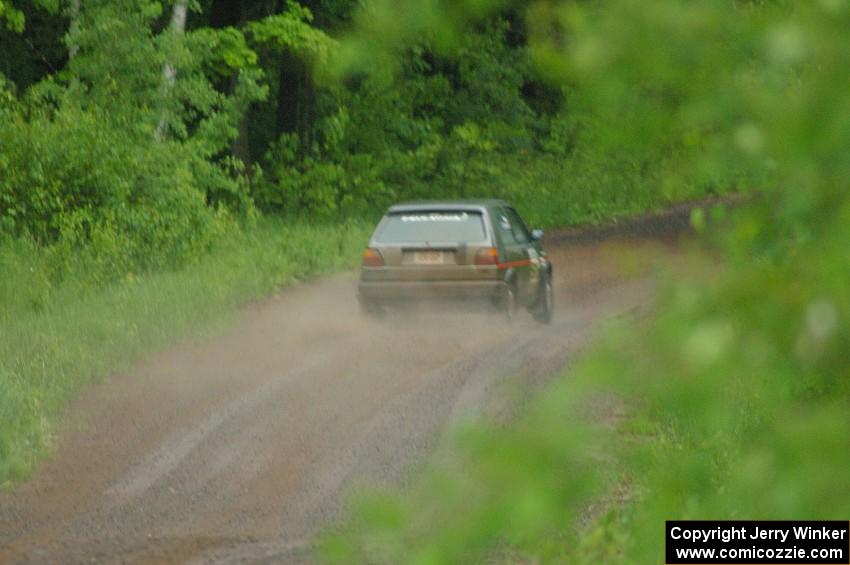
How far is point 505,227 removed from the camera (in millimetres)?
19250

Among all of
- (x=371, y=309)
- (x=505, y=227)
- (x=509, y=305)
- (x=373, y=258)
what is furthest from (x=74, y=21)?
(x=509, y=305)

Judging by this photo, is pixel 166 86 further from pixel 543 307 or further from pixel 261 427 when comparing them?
pixel 261 427

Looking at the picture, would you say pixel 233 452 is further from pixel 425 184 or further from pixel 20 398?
pixel 425 184

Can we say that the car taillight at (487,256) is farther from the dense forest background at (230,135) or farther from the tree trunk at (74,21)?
the tree trunk at (74,21)

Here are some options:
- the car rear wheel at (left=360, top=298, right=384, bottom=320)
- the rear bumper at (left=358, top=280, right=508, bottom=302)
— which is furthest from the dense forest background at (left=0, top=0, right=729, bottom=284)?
the car rear wheel at (left=360, top=298, right=384, bottom=320)

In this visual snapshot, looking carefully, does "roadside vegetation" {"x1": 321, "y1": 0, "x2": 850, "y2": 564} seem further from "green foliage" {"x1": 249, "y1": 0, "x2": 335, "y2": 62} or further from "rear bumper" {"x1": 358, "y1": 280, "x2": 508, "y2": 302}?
"green foliage" {"x1": 249, "y1": 0, "x2": 335, "y2": 62}

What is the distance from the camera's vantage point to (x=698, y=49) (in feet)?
7.59

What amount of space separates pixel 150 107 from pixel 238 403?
477 inches

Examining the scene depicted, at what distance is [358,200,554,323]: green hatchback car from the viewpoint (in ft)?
60.4

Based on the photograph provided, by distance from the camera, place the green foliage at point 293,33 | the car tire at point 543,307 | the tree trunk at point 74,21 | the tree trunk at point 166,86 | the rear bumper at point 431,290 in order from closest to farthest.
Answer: the rear bumper at point 431,290
the car tire at point 543,307
the tree trunk at point 166,86
the tree trunk at point 74,21
the green foliage at point 293,33

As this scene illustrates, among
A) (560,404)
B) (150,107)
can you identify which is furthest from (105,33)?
(560,404)

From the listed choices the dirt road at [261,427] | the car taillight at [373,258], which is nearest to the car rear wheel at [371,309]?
the dirt road at [261,427]

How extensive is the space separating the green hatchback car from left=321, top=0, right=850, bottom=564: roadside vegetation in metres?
15.6

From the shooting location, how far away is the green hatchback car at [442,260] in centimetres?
1842
